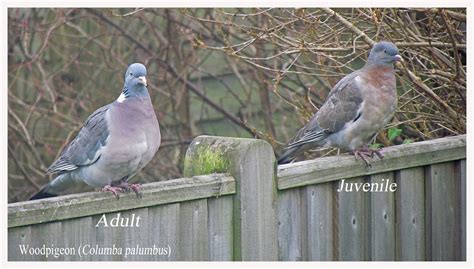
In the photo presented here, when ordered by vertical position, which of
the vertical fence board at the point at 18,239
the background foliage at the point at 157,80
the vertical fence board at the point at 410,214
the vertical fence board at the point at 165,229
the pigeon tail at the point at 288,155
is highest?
the background foliage at the point at 157,80

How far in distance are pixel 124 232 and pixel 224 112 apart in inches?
140

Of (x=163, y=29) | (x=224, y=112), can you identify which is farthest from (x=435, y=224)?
(x=163, y=29)

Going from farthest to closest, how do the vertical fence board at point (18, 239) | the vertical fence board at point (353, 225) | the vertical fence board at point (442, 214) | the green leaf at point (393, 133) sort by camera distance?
the green leaf at point (393, 133)
the vertical fence board at point (442, 214)
the vertical fence board at point (353, 225)
the vertical fence board at point (18, 239)

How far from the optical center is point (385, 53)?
4070 mm

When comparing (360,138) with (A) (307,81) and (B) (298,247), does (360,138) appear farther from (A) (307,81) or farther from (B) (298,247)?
(A) (307,81)

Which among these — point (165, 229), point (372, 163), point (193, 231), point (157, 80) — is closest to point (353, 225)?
point (372, 163)

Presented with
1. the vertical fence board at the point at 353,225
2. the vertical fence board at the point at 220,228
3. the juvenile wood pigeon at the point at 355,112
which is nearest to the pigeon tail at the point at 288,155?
the juvenile wood pigeon at the point at 355,112

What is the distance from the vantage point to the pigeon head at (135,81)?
3430 millimetres

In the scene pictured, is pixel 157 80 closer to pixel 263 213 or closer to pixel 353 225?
pixel 353 225

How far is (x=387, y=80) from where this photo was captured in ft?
13.9

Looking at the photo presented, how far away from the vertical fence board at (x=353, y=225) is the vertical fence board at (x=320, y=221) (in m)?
0.05

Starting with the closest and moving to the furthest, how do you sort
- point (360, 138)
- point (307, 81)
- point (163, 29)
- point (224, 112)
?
point (360, 138)
point (307, 81)
point (224, 112)
point (163, 29)

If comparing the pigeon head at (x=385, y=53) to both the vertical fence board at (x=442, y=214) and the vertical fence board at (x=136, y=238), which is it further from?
the vertical fence board at (x=136, y=238)

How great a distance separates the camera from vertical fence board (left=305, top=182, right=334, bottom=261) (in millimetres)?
3195
